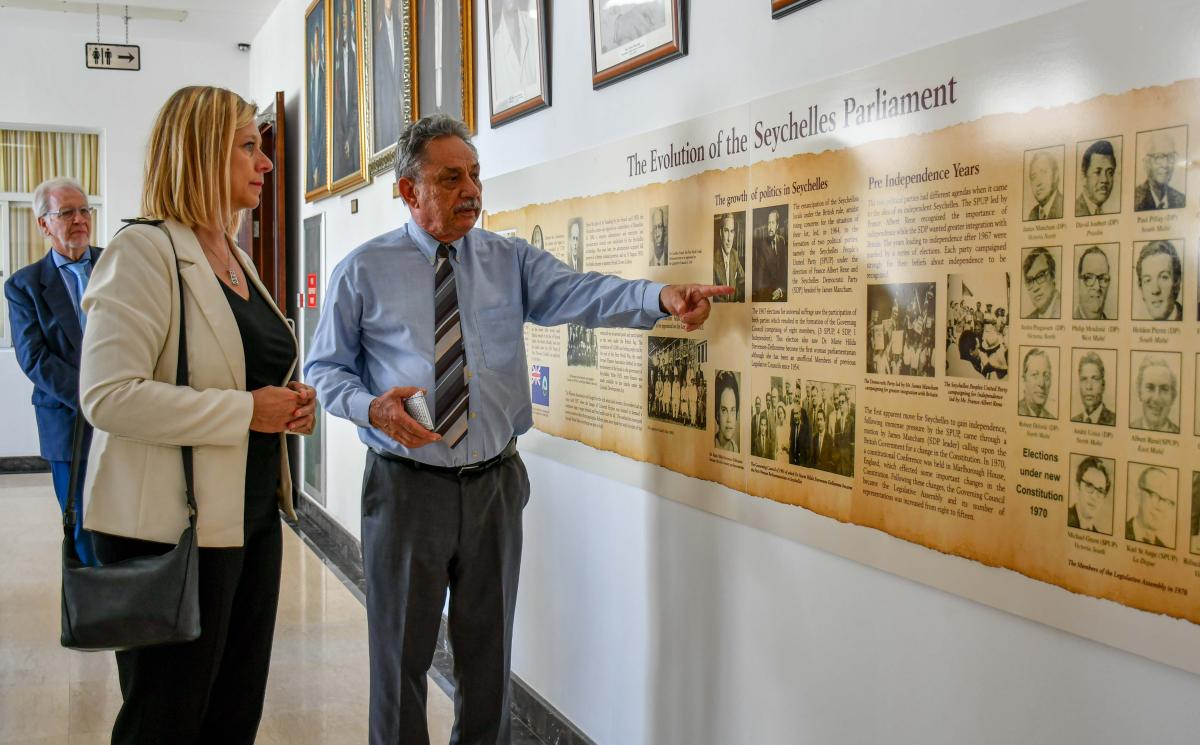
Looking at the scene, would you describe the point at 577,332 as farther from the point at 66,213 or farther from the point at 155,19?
the point at 155,19

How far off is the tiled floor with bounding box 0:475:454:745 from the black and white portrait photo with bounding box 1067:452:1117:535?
8.29 ft

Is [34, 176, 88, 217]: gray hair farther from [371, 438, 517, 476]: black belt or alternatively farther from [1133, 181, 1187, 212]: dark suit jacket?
[1133, 181, 1187, 212]: dark suit jacket

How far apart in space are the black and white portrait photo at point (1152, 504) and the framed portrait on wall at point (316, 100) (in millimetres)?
5458

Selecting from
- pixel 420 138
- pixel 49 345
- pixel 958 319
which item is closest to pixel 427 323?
pixel 420 138

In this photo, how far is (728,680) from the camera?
7.97ft

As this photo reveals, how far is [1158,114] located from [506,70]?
257cm

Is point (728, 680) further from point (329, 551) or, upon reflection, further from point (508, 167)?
point (329, 551)

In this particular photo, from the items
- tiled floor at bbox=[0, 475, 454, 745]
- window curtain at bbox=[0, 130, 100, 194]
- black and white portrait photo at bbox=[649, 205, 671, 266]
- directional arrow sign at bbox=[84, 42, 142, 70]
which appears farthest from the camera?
window curtain at bbox=[0, 130, 100, 194]

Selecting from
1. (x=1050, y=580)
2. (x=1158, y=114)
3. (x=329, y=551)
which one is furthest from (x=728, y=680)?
(x=329, y=551)

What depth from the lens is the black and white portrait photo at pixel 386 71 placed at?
4742 mm

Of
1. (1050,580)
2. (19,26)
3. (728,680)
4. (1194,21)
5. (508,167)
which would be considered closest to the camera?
(1194,21)

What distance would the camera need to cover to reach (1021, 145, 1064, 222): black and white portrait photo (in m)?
1.53

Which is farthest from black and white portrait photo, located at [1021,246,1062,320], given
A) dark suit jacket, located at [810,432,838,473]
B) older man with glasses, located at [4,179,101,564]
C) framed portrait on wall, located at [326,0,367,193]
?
framed portrait on wall, located at [326,0,367,193]

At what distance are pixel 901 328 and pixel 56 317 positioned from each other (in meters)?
4.32
